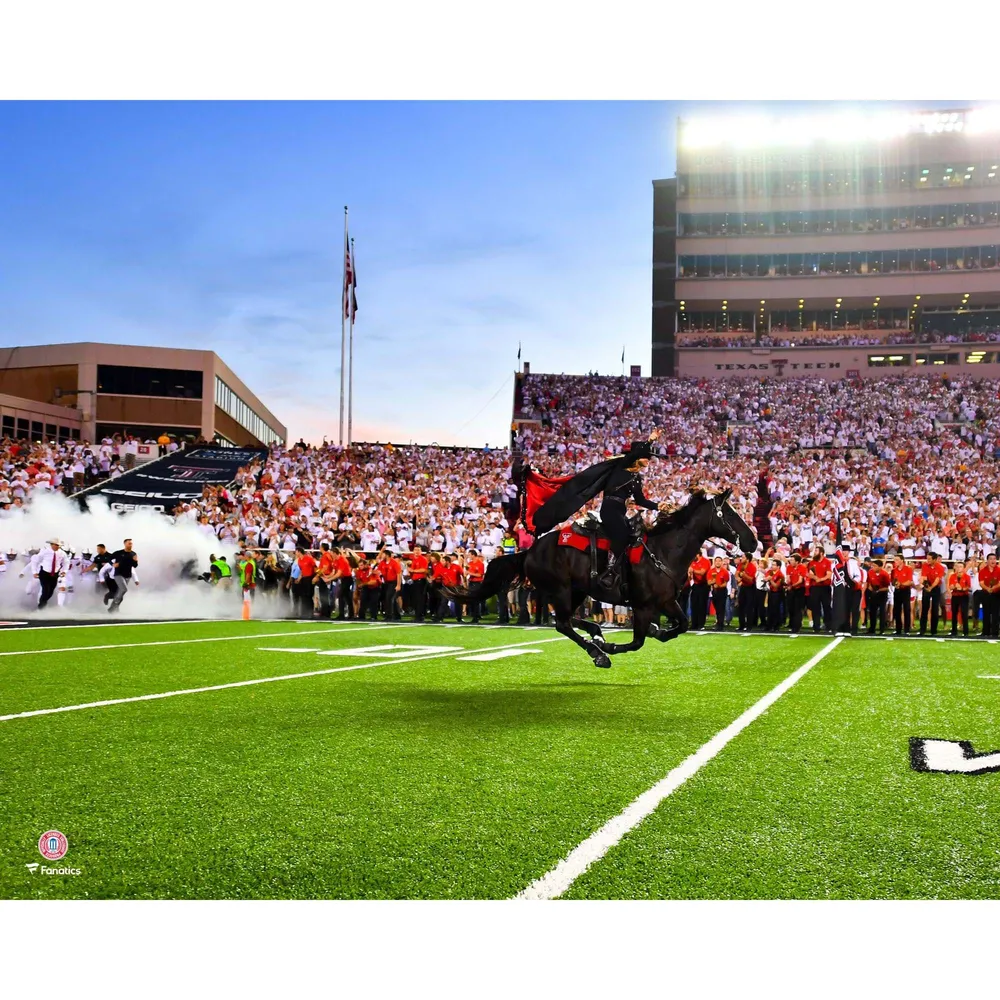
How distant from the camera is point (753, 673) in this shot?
870 cm

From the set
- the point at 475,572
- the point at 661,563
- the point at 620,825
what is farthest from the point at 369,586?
the point at 620,825

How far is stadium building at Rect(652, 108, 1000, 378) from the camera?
4847 centimetres

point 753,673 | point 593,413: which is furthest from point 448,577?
point 593,413

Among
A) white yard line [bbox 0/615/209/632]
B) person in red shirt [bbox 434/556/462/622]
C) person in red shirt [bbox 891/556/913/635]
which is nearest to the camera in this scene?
white yard line [bbox 0/615/209/632]

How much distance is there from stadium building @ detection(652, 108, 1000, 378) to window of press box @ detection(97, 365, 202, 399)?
26.8 metres

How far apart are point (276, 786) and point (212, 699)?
2698 millimetres

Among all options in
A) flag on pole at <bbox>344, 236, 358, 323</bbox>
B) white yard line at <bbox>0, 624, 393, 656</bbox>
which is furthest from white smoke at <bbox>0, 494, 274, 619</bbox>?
flag on pole at <bbox>344, 236, 358, 323</bbox>

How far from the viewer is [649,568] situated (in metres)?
6.79

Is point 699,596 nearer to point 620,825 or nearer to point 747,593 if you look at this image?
→ point 747,593

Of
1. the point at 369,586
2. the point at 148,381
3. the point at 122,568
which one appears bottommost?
the point at 369,586

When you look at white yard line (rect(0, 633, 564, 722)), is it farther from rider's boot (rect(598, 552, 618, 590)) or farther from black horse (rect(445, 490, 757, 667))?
rider's boot (rect(598, 552, 618, 590))

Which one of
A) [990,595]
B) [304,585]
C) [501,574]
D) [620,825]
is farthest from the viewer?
[304,585]

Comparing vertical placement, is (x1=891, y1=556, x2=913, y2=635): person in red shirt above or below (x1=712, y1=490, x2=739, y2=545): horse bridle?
below

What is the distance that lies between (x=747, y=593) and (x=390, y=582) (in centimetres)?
670
